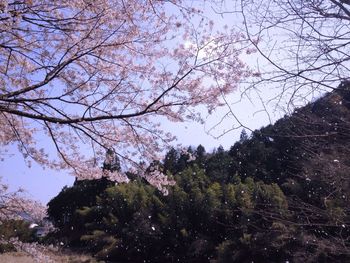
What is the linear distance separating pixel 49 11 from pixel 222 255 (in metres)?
12.8

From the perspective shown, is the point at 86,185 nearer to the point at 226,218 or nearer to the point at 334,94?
the point at 226,218

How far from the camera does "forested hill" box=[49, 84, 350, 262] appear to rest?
11.8ft

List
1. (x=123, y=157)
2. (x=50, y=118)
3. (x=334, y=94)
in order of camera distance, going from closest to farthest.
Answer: (x=334, y=94) < (x=50, y=118) < (x=123, y=157)

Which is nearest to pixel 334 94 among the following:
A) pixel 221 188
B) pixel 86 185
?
pixel 221 188

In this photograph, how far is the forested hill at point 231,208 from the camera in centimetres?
360

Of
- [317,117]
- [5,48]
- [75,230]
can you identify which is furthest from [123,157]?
[75,230]

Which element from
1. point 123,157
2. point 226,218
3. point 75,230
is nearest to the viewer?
point 123,157

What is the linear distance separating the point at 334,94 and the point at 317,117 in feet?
1.16

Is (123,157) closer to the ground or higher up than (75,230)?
closer to the ground

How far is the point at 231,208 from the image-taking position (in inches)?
637

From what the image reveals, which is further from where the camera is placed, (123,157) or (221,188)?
(221,188)

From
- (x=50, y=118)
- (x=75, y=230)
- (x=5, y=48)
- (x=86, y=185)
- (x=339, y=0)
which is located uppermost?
(x=86, y=185)

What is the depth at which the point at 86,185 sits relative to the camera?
99.5 ft

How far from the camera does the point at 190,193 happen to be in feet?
62.0
